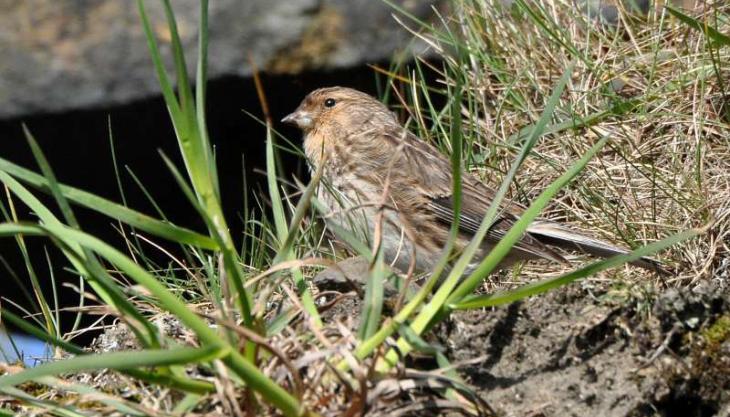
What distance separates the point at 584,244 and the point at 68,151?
11.2 feet

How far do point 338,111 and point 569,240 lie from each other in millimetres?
1759

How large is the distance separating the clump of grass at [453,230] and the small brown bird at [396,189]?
5.3 inches

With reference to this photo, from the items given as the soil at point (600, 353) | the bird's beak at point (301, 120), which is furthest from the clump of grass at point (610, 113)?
the soil at point (600, 353)

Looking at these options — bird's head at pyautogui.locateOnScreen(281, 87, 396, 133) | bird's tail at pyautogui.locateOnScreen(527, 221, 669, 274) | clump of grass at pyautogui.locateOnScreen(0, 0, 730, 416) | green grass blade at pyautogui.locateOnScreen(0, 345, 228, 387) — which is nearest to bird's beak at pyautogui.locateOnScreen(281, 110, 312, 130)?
bird's head at pyautogui.locateOnScreen(281, 87, 396, 133)

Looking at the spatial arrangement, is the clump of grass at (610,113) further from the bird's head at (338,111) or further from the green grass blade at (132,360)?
the green grass blade at (132,360)

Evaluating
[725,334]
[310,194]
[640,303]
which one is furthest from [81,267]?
[725,334]

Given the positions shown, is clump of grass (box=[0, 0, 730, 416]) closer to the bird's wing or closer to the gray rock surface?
the bird's wing

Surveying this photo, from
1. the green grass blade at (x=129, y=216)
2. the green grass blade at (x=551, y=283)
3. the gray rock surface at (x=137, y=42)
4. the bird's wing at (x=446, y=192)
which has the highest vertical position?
the green grass blade at (x=129, y=216)

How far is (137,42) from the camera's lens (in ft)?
23.0

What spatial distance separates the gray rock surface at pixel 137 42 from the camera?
6.88 metres

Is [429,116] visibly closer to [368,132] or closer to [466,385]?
[368,132]

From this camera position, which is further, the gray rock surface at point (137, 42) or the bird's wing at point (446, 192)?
the gray rock surface at point (137, 42)

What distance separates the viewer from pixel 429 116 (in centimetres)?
614

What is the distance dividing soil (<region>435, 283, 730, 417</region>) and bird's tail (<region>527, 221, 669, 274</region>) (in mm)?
1196
